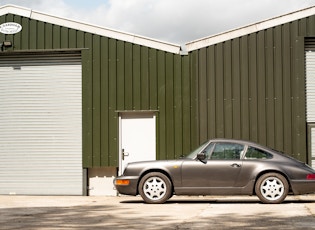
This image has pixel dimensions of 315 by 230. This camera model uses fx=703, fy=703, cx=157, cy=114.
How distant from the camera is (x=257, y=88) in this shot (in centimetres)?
1889

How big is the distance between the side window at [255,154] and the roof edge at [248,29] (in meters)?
4.54

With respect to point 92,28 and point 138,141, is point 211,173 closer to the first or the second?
point 138,141

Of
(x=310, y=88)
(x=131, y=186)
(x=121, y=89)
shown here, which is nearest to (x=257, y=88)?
(x=310, y=88)

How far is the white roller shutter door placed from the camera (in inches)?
778

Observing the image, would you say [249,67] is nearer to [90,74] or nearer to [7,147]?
[90,74]

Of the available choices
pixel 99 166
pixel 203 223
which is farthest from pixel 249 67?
pixel 203 223

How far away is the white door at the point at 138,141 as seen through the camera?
19266 millimetres

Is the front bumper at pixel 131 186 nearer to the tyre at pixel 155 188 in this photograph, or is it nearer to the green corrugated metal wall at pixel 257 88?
the tyre at pixel 155 188

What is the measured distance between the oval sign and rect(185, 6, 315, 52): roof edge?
487 cm

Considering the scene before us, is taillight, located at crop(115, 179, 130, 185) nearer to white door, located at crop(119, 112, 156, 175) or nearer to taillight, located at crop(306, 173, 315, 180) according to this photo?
white door, located at crop(119, 112, 156, 175)

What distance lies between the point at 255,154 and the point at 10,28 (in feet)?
28.0

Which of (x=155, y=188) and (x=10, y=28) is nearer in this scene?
(x=155, y=188)

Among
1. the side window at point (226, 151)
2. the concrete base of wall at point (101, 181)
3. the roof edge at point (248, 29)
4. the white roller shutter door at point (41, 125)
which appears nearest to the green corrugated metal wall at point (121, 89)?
the concrete base of wall at point (101, 181)

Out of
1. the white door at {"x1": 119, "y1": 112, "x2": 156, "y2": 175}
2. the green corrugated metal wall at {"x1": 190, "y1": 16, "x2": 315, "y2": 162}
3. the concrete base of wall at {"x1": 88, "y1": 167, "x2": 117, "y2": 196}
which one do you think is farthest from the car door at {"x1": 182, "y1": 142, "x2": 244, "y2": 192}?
the concrete base of wall at {"x1": 88, "y1": 167, "x2": 117, "y2": 196}
